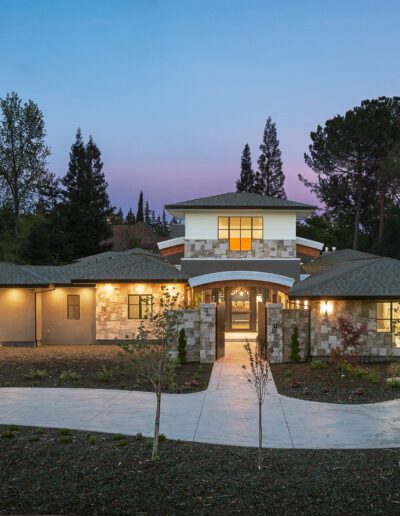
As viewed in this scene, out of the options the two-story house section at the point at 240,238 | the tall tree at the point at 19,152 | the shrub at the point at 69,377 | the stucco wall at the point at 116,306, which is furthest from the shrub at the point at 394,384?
the tall tree at the point at 19,152

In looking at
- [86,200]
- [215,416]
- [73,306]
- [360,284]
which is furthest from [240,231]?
[86,200]

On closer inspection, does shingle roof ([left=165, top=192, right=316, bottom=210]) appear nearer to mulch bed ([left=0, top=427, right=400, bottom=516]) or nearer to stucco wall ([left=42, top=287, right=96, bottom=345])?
stucco wall ([left=42, top=287, right=96, bottom=345])

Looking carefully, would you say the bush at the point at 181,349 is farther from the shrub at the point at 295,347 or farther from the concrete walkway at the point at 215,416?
the concrete walkway at the point at 215,416

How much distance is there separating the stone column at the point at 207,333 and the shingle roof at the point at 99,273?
9.46ft

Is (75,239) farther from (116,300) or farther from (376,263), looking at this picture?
(376,263)

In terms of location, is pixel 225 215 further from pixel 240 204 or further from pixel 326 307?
pixel 326 307

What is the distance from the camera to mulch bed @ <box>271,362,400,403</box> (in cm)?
1147

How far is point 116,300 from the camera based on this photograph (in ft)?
65.1

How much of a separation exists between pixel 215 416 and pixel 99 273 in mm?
11320

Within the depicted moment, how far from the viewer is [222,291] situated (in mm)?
23094

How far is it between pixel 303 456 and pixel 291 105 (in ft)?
131

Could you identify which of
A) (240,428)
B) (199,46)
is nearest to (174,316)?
(240,428)

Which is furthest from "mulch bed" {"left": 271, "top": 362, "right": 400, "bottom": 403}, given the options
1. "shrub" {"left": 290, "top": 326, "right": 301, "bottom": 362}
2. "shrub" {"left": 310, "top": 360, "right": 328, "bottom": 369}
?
"shrub" {"left": 290, "top": 326, "right": 301, "bottom": 362}

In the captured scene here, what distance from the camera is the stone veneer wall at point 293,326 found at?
54.2 feet
